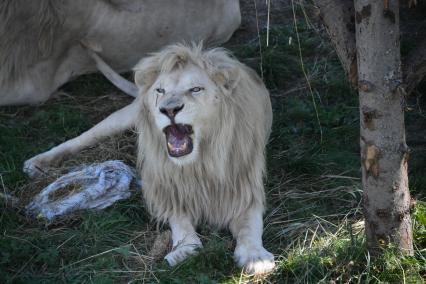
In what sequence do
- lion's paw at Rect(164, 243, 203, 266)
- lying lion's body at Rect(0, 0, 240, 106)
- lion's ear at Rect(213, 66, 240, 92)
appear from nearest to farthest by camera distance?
lion's paw at Rect(164, 243, 203, 266) → lion's ear at Rect(213, 66, 240, 92) → lying lion's body at Rect(0, 0, 240, 106)

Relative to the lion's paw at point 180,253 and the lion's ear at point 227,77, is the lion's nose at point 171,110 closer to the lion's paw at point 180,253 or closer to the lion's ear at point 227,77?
the lion's ear at point 227,77

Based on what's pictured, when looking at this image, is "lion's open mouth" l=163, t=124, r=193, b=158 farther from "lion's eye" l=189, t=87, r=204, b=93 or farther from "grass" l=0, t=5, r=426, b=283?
"grass" l=0, t=5, r=426, b=283

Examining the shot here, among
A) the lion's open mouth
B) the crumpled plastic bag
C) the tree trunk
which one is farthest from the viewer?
the crumpled plastic bag

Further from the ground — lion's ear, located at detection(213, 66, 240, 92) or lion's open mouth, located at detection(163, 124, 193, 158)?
lion's ear, located at detection(213, 66, 240, 92)

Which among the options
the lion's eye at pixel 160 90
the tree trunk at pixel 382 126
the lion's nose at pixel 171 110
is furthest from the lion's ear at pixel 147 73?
the tree trunk at pixel 382 126

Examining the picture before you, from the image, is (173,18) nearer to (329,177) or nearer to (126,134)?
(126,134)

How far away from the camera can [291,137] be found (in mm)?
4980

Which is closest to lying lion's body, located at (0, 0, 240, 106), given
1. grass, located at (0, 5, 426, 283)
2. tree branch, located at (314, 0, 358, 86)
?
grass, located at (0, 5, 426, 283)

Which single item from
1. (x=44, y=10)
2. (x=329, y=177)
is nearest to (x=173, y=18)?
(x=44, y=10)

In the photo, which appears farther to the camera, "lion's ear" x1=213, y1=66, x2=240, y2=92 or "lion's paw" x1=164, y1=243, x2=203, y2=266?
"lion's ear" x1=213, y1=66, x2=240, y2=92

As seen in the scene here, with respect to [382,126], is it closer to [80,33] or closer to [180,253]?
[180,253]

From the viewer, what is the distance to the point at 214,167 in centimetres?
402

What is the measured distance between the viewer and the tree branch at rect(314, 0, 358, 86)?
3.48 m

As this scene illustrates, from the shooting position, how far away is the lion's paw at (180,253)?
3.69m
